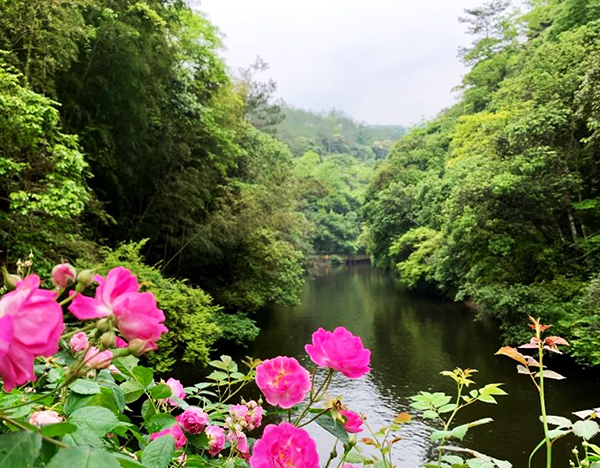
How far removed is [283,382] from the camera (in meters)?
0.81

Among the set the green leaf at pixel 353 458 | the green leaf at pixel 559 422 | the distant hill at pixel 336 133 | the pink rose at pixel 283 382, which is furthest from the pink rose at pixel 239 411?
the distant hill at pixel 336 133

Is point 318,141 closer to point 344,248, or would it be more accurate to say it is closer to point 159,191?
point 344,248

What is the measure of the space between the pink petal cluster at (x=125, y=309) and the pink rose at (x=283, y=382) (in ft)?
1.23

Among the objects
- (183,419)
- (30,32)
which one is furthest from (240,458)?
(30,32)

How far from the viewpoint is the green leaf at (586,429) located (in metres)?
0.95

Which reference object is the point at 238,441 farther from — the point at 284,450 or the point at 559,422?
the point at 559,422

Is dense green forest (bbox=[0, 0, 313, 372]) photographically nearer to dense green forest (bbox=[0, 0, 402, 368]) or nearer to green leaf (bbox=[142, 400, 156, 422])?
dense green forest (bbox=[0, 0, 402, 368])

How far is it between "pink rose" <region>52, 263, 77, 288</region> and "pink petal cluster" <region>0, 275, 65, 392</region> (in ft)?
0.23

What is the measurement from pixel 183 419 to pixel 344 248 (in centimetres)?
3717

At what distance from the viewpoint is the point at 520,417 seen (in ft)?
20.9

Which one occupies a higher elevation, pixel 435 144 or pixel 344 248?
pixel 435 144

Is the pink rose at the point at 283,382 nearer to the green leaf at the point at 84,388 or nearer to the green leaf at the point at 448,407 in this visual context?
the green leaf at the point at 84,388

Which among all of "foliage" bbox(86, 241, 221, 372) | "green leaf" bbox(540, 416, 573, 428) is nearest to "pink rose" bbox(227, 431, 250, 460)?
"green leaf" bbox(540, 416, 573, 428)

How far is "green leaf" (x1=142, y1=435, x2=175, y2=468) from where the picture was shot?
619 mm
